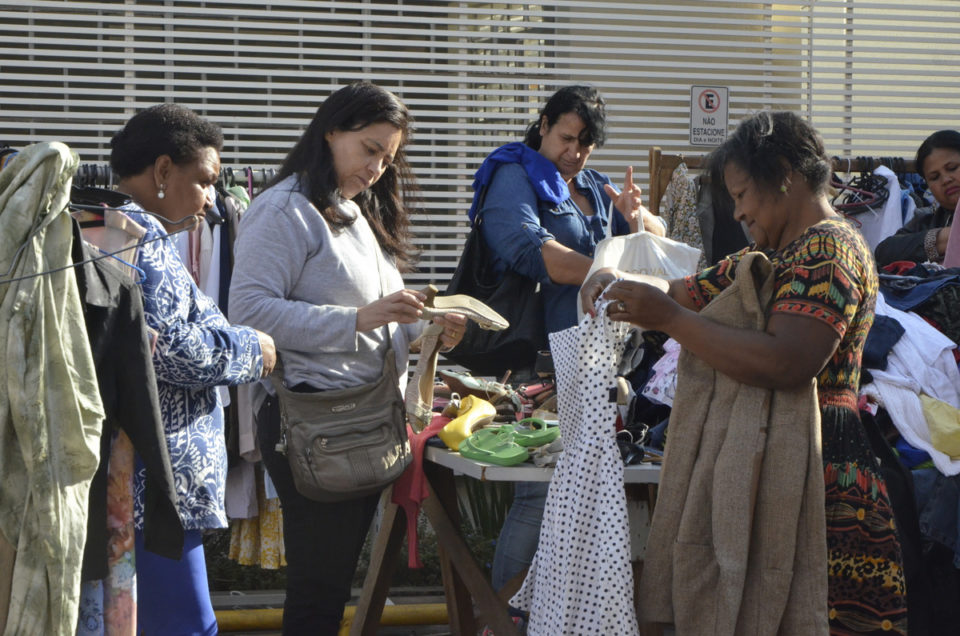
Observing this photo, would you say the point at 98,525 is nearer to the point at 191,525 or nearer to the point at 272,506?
the point at 191,525

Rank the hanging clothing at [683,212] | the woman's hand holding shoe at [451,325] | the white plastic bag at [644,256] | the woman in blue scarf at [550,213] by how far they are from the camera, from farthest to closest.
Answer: the hanging clothing at [683,212]
the woman in blue scarf at [550,213]
the white plastic bag at [644,256]
the woman's hand holding shoe at [451,325]

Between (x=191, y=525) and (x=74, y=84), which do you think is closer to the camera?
(x=191, y=525)

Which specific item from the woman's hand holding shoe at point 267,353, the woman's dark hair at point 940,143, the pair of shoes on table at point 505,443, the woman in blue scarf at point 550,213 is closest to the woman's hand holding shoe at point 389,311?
the woman's hand holding shoe at point 267,353

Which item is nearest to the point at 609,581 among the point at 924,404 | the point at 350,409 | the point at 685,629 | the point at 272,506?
the point at 685,629

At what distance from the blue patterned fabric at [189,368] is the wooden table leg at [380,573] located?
130cm

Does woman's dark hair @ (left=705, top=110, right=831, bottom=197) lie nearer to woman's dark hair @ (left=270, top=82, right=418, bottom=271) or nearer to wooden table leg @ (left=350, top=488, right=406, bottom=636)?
woman's dark hair @ (left=270, top=82, right=418, bottom=271)

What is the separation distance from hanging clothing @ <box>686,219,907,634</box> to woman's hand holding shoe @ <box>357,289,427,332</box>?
3.08 ft

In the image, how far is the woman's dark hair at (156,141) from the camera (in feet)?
9.07

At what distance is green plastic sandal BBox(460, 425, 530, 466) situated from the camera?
3238mm

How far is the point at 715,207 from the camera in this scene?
16.0 feet

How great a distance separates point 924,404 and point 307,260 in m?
2.04

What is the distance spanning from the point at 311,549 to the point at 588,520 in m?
0.80

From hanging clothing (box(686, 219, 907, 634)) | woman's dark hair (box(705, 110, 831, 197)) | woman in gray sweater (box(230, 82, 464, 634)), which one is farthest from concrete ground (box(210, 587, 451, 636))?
woman's dark hair (box(705, 110, 831, 197))

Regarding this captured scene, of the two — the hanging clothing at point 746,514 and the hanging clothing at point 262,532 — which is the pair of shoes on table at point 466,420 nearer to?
the hanging clothing at point 746,514
